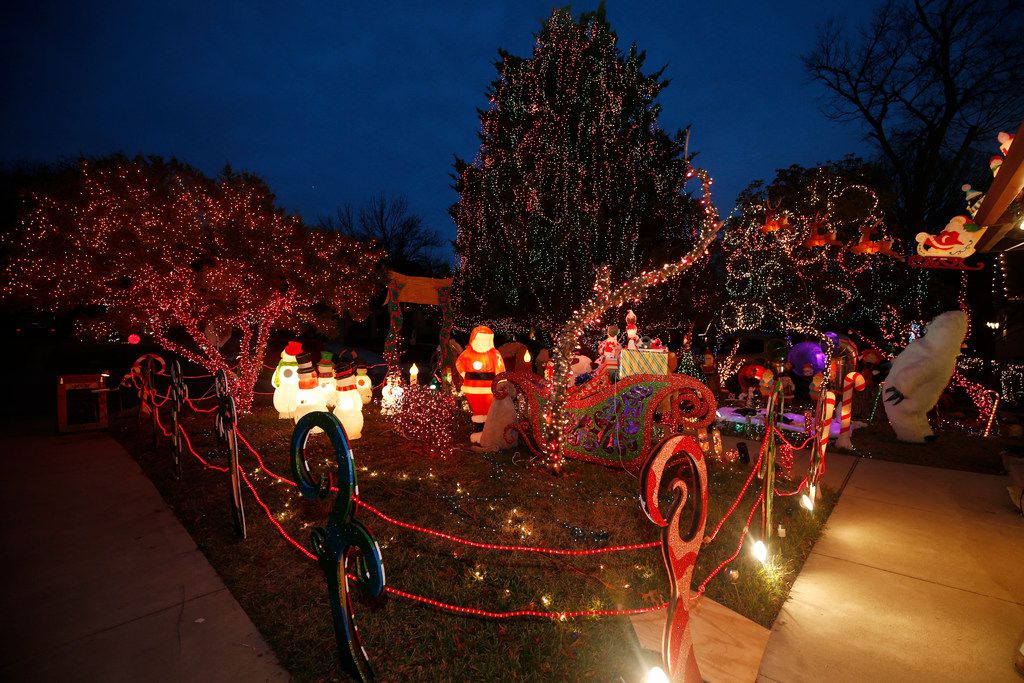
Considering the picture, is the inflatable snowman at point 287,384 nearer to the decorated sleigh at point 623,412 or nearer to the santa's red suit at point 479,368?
the santa's red suit at point 479,368

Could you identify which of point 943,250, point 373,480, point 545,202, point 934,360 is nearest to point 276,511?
point 373,480

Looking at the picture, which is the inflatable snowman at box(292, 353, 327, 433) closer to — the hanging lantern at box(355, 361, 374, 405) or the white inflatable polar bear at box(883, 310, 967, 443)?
the hanging lantern at box(355, 361, 374, 405)

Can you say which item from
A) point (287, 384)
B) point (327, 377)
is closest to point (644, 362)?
point (327, 377)

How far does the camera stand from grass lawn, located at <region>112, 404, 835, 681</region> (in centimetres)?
293

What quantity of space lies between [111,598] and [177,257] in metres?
6.72

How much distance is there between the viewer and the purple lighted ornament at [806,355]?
1308 cm

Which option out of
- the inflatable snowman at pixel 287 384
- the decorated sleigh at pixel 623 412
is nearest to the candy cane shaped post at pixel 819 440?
the decorated sleigh at pixel 623 412

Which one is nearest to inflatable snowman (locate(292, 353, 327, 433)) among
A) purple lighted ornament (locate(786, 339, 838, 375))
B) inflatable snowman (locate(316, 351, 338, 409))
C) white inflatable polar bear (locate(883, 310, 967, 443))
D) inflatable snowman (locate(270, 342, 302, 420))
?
inflatable snowman (locate(316, 351, 338, 409))

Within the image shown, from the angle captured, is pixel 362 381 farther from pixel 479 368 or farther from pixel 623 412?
pixel 623 412

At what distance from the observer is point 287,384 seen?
8.84 metres

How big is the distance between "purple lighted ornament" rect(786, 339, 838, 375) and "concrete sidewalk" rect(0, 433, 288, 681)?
14.3 meters

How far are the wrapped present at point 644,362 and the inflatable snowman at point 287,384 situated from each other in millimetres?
6341

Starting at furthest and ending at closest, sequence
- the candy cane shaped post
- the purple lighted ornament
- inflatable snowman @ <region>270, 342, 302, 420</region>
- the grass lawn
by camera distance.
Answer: the purple lighted ornament, inflatable snowman @ <region>270, 342, 302, 420</region>, the candy cane shaped post, the grass lawn

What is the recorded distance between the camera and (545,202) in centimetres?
1630
